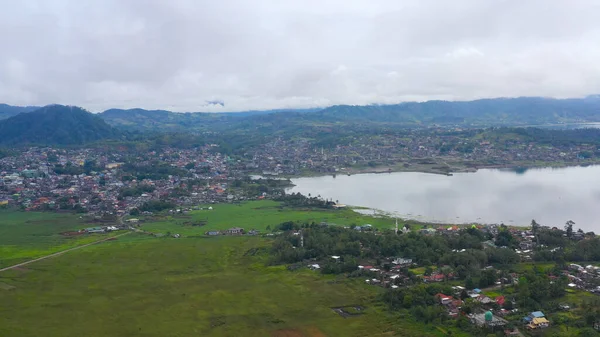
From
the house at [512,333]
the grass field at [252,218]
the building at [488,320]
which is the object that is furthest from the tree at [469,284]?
the grass field at [252,218]

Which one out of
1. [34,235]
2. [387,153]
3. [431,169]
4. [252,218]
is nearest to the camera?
[34,235]

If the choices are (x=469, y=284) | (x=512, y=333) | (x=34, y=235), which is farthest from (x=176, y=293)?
(x=34, y=235)

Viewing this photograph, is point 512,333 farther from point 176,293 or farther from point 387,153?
point 387,153

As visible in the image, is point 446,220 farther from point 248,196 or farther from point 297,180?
point 297,180

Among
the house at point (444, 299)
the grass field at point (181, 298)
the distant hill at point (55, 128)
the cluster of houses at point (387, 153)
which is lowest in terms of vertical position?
the grass field at point (181, 298)

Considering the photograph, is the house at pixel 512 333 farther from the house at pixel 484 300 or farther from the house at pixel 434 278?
the house at pixel 434 278

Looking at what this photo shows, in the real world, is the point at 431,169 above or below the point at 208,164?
below

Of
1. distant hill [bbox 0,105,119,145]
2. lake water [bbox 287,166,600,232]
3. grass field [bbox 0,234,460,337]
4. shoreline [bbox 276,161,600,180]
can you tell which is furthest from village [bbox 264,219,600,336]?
distant hill [bbox 0,105,119,145]
